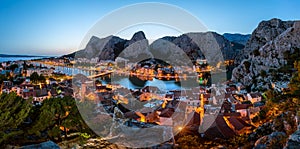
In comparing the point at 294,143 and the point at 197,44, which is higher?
the point at 197,44

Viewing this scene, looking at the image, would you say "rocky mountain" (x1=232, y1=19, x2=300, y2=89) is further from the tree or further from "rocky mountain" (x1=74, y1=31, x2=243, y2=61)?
"rocky mountain" (x1=74, y1=31, x2=243, y2=61)

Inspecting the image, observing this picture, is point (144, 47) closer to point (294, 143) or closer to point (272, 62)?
point (272, 62)

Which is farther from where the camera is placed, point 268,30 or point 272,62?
point 268,30

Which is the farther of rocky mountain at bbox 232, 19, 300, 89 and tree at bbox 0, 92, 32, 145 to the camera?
rocky mountain at bbox 232, 19, 300, 89

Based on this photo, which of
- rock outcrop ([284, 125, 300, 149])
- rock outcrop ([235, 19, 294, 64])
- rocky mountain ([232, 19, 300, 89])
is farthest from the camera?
rock outcrop ([235, 19, 294, 64])

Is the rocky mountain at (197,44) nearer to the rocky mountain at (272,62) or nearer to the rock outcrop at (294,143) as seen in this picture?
the rocky mountain at (272,62)

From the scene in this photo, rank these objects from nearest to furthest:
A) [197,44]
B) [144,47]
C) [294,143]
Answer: [294,143] → [144,47] → [197,44]

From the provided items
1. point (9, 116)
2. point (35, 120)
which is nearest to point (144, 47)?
point (35, 120)

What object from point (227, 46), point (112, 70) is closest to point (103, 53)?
point (112, 70)

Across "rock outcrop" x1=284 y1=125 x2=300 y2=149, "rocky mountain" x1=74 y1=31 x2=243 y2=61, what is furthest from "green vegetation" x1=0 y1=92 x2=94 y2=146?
"rocky mountain" x1=74 y1=31 x2=243 y2=61
